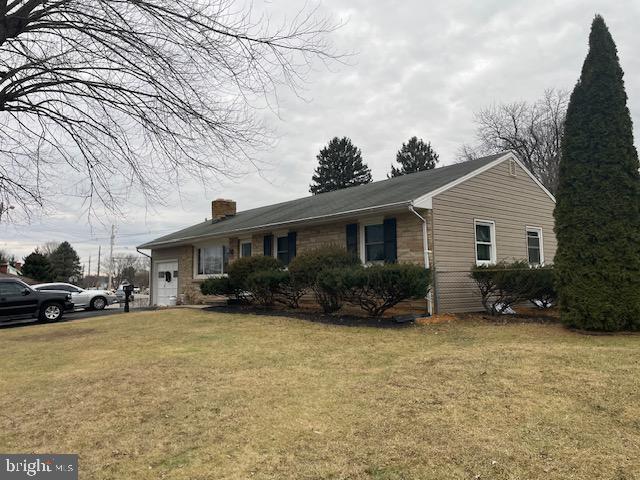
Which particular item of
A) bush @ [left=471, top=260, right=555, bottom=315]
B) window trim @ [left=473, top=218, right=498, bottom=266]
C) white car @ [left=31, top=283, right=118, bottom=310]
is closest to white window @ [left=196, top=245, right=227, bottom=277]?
white car @ [left=31, top=283, right=118, bottom=310]

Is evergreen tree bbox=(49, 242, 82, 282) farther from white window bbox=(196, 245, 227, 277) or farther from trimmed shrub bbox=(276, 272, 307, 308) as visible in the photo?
trimmed shrub bbox=(276, 272, 307, 308)

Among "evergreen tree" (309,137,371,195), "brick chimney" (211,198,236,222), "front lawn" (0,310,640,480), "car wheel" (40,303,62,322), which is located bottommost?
"front lawn" (0,310,640,480)

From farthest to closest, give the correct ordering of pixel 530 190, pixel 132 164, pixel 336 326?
pixel 530 190 < pixel 336 326 < pixel 132 164

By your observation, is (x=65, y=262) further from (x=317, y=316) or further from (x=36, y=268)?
(x=317, y=316)

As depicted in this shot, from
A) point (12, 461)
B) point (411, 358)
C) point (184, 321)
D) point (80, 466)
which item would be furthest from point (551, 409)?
point (184, 321)

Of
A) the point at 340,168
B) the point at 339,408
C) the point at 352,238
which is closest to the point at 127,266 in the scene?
the point at 340,168

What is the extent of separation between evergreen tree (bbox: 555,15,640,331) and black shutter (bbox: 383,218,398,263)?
391cm

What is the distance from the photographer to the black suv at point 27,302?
14.1 m

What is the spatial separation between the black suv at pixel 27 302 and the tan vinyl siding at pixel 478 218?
1233cm

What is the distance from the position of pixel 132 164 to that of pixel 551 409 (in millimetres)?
5678

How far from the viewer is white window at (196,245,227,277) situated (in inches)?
735

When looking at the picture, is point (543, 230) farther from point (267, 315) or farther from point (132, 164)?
point (132, 164)

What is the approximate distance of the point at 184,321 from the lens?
11781mm

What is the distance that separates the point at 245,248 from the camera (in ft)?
57.2
